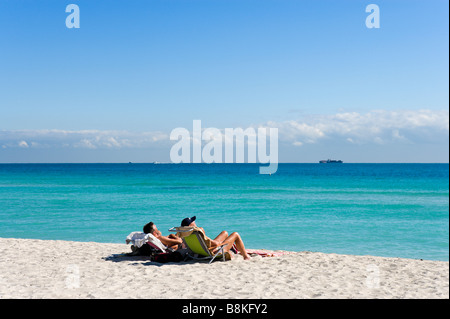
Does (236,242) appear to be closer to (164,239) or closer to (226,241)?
(226,241)

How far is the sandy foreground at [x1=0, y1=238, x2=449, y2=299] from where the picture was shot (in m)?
6.12

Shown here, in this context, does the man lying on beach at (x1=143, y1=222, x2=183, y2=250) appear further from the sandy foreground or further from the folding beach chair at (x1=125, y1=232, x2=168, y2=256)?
the sandy foreground

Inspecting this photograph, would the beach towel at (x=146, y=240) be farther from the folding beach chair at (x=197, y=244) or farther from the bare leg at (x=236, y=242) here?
the bare leg at (x=236, y=242)

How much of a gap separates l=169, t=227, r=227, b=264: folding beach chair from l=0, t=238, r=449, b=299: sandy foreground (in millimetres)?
199

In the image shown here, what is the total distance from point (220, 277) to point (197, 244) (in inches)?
52.7

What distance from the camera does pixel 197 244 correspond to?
27.7 ft

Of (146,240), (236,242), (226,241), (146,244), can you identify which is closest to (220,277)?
(226,241)

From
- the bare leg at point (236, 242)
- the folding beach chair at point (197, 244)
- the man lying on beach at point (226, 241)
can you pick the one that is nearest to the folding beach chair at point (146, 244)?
the folding beach chair at point (197, 244)

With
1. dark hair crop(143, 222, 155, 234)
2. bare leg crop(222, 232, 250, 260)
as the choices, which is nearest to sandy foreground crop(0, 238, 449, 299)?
bare leg crop(222, 232, 250, 260)

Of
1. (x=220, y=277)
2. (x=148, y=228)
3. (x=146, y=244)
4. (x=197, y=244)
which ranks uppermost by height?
(x=148, y=228)

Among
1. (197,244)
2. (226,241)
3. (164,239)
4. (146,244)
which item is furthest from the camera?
(164,239)

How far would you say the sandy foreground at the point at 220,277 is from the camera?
6.12 m

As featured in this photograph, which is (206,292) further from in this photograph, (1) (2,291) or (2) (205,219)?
(2) (205,219)
